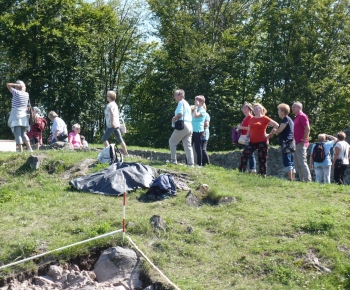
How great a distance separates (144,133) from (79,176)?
2550 centimetres

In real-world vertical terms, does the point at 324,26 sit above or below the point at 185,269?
above

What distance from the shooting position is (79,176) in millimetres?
12469

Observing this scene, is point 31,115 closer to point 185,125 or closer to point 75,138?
point 75,138

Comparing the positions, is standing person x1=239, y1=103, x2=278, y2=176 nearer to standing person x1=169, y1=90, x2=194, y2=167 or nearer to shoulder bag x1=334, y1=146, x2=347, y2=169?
standing person x1=169, y1=90, x2=194, y2=167

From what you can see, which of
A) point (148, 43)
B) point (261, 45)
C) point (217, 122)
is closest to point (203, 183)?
point (217, 122)

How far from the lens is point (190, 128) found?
526 inches

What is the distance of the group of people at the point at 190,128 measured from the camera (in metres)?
13.3

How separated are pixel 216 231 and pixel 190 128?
4.35m

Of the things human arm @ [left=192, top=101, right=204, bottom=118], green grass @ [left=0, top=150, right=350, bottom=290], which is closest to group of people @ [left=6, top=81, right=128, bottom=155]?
human arm @ [left=192, top=101, right=204, bottom=118]

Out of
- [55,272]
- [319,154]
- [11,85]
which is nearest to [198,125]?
[319,154]

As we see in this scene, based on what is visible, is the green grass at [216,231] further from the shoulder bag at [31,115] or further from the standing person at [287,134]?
the shoulder bag at [31,115]

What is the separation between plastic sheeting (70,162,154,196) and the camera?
1114cm

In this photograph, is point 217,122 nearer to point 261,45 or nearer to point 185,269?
point 261,45

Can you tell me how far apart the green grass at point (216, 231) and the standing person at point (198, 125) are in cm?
249
